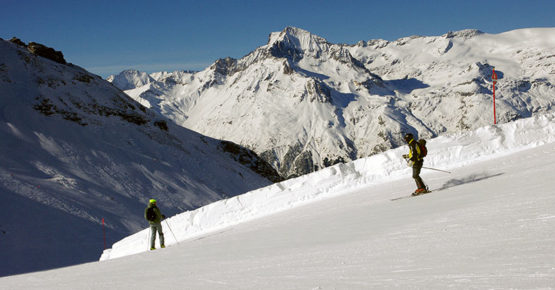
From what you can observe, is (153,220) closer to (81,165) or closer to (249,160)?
(81,165)

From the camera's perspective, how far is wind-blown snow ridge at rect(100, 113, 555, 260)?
55.9 ft

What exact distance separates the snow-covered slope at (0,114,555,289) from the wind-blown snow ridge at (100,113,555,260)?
5cm

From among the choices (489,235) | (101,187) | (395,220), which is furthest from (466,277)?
(101,187)

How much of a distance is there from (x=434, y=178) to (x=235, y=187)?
5041 cm

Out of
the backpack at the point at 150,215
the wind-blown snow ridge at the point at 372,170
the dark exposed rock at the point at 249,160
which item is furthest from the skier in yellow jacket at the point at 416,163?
the dark exposed rock at the point at 249,160

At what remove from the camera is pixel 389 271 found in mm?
5164

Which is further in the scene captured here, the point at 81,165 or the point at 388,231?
the point at 81,165

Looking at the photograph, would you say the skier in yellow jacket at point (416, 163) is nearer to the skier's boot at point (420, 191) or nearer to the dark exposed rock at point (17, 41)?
the skier's boot at point (420, 191)

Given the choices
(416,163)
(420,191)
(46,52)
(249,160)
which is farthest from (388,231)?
(46,52)

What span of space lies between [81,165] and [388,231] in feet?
168

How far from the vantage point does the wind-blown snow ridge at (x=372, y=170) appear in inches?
671

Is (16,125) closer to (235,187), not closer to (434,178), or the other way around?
(235,187)

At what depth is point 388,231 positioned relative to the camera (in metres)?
8.04

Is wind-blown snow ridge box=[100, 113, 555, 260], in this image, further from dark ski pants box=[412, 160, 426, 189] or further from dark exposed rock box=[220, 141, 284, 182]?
dark exposed rock box=[220, 141, 284, 182]
